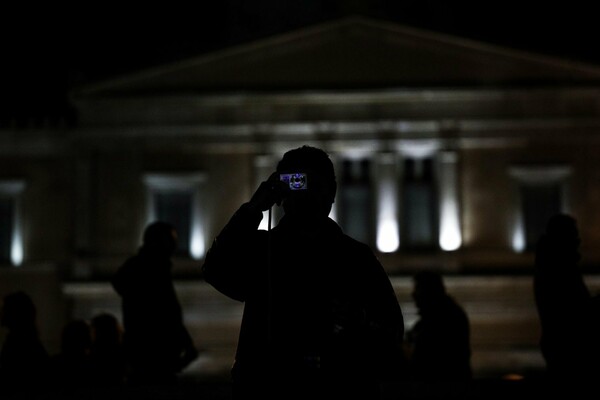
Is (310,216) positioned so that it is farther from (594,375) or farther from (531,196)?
(531,196)

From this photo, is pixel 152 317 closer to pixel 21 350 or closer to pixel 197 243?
pixel 21 350

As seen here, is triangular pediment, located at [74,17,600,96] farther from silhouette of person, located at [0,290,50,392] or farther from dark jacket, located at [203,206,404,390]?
A: dark jacket, located at [203,206,404,390]

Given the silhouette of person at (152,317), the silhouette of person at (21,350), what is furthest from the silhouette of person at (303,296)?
the silhouette of person at (152,317)

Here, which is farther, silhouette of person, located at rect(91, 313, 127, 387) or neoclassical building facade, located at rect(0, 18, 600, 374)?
neoclassical building facade, located at rect(0, 18, 600, 374)

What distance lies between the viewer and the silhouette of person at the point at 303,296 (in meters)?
4.10

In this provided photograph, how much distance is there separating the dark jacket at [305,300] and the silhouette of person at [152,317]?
458 centimetres

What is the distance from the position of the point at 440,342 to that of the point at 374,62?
730 inches

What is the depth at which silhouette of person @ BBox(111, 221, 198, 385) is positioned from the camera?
8.75 metres

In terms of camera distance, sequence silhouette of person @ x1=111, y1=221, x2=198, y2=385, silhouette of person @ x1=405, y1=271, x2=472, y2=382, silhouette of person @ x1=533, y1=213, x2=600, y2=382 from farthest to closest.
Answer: silhouette of person @ x1=405, y1=271, x2=472, y2=382, silhouette of person @ x1=111, y1=221, x2=198, y2=385, silhouette of person @ x1=533, y1=213, x2=600, y2=382

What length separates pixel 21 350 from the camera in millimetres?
8180

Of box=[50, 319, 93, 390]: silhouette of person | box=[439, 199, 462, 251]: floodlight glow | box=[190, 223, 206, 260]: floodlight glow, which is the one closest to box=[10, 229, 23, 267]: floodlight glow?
box=[190, 223, 206, 260]: floodlight glow

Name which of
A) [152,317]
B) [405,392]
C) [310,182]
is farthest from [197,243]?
[310,182]

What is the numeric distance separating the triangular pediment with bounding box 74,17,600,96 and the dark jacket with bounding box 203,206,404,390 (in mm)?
22883

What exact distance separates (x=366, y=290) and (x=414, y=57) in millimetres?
23231
